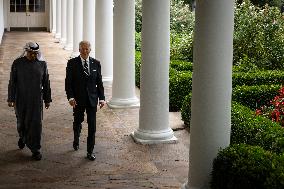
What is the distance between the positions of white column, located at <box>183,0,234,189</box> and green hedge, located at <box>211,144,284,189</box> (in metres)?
0.18

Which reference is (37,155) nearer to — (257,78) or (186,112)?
(186,112)

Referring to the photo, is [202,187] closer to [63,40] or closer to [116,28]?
[116,28]

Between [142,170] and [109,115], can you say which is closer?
[142,170]

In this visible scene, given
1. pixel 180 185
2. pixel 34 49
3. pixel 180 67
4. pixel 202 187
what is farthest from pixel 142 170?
pixel 180 67

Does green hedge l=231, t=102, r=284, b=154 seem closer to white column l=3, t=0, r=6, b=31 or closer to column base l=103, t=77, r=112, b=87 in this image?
column base l=103, t=77, r=112, b=87

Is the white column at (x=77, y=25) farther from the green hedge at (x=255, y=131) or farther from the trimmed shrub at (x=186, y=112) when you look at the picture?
the green hedge at (x=255, y=131)

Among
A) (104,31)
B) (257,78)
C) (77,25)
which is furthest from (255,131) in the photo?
(77,25)

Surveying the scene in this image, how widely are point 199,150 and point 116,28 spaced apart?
5353 mm

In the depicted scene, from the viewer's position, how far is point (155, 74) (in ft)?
28.7

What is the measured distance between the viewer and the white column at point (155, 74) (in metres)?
8.59

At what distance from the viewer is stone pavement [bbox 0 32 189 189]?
704cm

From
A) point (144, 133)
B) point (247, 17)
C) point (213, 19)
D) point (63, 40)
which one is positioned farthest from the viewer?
point (63, 40)

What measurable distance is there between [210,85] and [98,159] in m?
2.74

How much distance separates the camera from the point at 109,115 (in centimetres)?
1104
